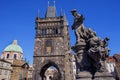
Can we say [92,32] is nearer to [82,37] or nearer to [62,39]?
[82,37]

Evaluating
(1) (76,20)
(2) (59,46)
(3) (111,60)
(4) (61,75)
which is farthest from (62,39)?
(1) (76,20)

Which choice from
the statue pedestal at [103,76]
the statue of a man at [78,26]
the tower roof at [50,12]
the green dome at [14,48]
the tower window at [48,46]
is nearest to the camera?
the statue pedestal at [103,76]

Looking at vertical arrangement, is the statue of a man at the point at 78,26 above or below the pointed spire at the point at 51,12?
below

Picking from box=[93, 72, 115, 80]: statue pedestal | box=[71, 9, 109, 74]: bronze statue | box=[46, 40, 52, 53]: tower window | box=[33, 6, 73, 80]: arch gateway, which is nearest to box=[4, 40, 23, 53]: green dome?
box=[33, 6, 73, 80]: arch gateway

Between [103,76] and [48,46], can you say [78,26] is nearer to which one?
[103,76]

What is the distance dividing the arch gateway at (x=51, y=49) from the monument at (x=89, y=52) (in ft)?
117

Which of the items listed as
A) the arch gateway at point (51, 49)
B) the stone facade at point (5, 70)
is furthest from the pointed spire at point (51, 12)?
the stone facade at point (5, 70)

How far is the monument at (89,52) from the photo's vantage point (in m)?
7.16

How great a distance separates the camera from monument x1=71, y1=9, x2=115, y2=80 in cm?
716

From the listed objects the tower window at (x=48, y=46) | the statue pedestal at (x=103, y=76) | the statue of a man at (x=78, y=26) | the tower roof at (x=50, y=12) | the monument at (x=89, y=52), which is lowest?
the statue pedestal at (x=103, y=76)

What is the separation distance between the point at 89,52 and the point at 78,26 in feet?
5.31

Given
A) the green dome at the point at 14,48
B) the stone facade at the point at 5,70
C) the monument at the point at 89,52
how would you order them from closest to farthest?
the monument at the point at 89,52 → the stone facade at the point at 5,70 → the green dome at the point at 14,48

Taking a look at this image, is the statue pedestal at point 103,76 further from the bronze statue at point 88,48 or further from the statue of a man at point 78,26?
the statue of a man at point 78,26

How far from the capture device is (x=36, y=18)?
50.5m
